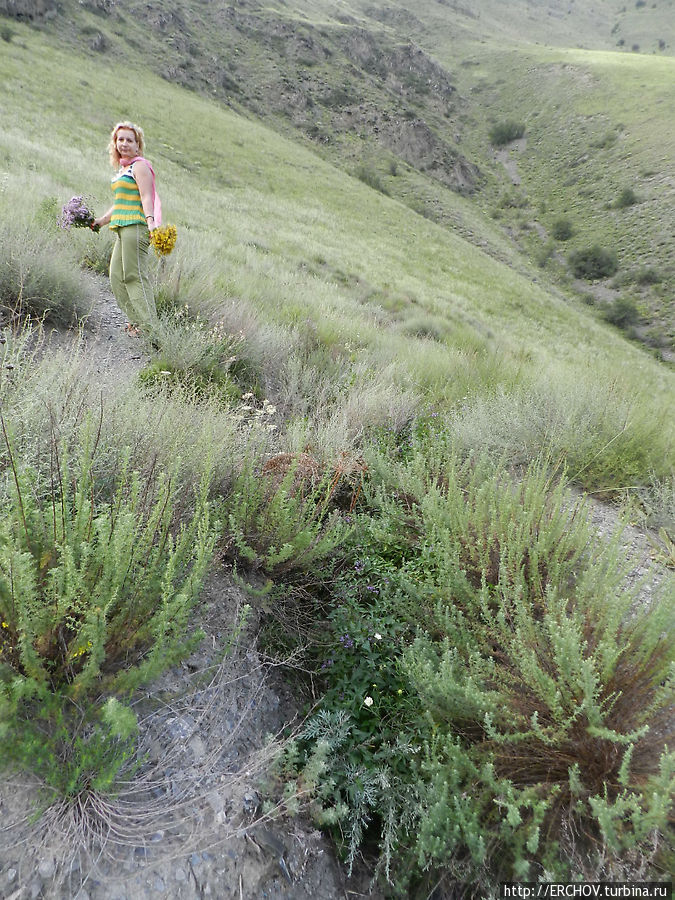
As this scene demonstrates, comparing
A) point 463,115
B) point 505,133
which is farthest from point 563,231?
point 463,115

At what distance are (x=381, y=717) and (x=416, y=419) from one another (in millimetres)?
2614

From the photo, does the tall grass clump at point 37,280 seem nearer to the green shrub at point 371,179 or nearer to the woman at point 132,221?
the woman at point 132,221

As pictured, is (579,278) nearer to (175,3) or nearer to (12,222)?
(12,222)

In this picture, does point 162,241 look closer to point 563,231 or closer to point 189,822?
point 189,822

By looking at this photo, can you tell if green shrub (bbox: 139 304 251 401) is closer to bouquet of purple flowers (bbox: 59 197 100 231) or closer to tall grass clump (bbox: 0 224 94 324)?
tall grass clump (bbox: 0 224 94 324)

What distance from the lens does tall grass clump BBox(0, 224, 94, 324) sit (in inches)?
156

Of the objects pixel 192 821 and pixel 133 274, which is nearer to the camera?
pixel 192 821

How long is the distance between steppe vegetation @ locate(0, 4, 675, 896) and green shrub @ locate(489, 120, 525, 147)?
59.0 meters

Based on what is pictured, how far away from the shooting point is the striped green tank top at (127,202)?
168 inches

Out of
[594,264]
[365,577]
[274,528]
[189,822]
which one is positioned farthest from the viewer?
[594,264]

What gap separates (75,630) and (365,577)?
1421 millimetres

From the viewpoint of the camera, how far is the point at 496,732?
5.21 ft

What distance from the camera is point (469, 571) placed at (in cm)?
238

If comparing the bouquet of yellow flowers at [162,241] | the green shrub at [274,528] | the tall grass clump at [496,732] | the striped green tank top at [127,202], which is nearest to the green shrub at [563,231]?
the striped green tank top at [127,202]
